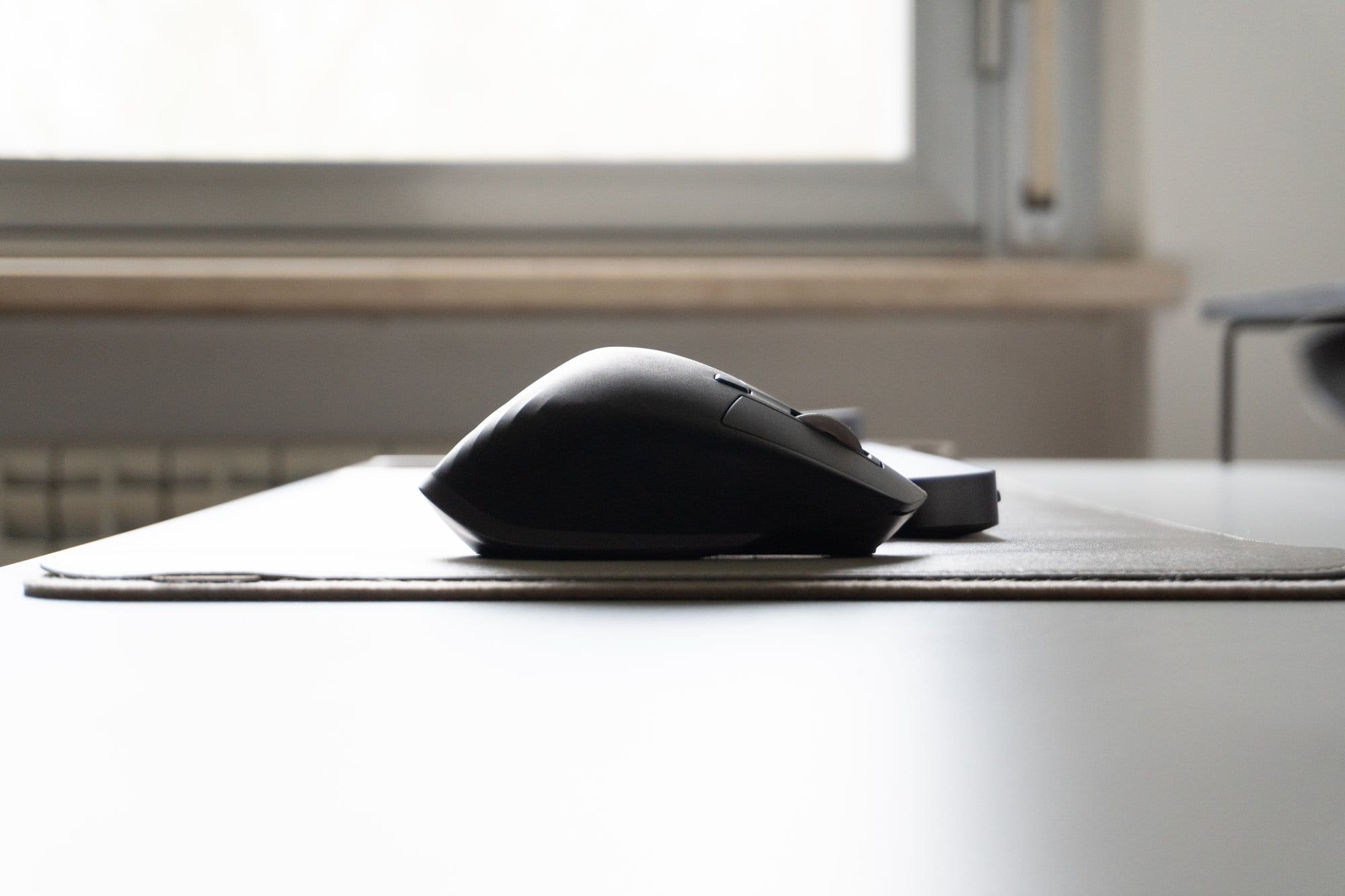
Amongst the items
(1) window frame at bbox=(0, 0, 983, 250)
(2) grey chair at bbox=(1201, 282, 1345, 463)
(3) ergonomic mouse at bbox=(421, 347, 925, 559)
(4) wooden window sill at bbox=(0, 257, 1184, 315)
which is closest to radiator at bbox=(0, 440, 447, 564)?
(4) wooden window sill at bbox=(0, 257, 1184, 315)

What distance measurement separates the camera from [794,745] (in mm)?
173

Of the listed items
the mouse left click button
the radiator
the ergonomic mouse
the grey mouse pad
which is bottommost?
the radiator

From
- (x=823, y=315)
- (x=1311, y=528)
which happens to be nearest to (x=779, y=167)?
(x=823, y=315)

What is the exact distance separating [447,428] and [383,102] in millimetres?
438

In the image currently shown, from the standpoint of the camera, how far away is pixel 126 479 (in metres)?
1.28

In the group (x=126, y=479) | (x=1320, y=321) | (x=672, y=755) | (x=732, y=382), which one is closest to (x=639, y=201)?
(x=126, y=479)

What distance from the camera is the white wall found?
4.18ft

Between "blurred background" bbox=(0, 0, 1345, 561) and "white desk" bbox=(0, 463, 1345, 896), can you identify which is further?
"blurred background" bbox=(0, 0, 1345, 561)

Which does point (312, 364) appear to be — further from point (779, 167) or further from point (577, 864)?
point (577, 864)

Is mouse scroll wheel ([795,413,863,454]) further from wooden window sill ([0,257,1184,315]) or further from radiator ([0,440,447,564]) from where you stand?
radiator ([0,440,447,564])

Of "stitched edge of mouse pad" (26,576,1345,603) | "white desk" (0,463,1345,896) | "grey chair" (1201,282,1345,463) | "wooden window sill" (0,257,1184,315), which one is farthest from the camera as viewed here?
"wooden window sill" (0,257,1184,315)

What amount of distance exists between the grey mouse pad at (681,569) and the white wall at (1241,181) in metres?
0.95

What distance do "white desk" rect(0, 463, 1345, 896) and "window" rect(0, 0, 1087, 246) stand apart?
3.92 feet

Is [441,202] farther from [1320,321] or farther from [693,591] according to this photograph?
[693,591]
